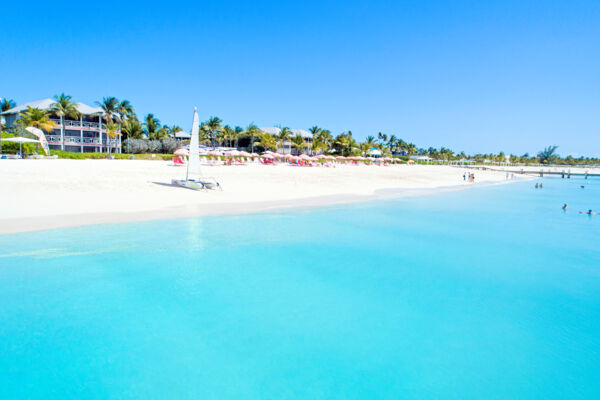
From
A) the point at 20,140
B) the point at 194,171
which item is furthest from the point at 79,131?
the point at 194,171

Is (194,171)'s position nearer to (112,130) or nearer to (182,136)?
(112,130)

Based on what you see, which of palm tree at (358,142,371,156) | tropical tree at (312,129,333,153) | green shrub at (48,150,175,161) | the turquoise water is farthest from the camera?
palm tree at (358,142,371,156)

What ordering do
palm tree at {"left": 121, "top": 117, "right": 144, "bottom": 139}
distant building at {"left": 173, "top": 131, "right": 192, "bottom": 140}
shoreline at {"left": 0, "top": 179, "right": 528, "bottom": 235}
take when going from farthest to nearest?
distant building at {"left": 173, "top": 131, "right": 192, "bottom": 140}, palm tree at {"left": 121, "top": 117, "right": 144, "bottom": 139}, shoreline at {"left": 0, "top": 179, "right": 528, "bottom": 235}

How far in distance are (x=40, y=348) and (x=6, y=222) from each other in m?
8.97

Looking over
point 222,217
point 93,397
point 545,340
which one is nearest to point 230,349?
point 93,397

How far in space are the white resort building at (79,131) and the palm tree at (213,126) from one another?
19007 mm

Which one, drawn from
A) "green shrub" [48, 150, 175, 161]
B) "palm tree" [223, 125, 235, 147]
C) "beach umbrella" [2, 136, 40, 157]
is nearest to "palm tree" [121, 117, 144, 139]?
"green shrub" [48, 150, 175, 161]

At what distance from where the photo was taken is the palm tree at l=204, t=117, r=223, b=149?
228ft

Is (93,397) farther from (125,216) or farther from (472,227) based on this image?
(472,227)

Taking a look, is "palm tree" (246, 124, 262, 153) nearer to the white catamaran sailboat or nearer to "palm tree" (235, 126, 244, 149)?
"palm tree" (235, 126, 244, 149)

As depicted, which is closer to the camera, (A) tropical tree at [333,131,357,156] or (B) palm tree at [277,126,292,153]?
(B) palm tree at [277,126,292,153]

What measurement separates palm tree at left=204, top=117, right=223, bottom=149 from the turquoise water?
5878 centimetres

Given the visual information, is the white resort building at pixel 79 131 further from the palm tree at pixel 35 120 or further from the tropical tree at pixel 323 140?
the tropical tree at pixel 323 140

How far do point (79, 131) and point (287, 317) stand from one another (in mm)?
55699
